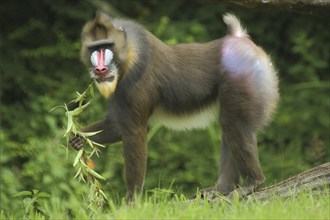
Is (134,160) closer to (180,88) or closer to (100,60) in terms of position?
(180,88)

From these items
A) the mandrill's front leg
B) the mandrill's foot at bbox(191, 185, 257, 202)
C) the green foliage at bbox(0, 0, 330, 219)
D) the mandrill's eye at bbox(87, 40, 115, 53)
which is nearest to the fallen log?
Answer: the mandrill's foot at bbox(191, 185, 257, 202)

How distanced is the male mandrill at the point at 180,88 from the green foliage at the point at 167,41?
2.44 meters

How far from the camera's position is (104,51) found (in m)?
5.84

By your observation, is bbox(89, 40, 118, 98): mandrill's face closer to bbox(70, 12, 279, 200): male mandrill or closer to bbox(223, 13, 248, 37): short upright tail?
Answer: bbox(70, 12, 279, 200): male mandrill

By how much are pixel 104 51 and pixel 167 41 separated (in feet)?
9.72

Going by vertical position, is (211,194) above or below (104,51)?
below

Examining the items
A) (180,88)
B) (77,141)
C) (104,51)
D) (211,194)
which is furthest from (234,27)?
(77,141)

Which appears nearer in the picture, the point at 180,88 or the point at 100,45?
the point at 100,45

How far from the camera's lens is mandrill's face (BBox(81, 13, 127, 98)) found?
5703 millimetres

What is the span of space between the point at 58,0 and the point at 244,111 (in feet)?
14.3

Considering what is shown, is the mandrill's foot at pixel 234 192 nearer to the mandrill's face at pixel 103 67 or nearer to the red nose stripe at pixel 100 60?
the mandrill's face at pixel 103 67

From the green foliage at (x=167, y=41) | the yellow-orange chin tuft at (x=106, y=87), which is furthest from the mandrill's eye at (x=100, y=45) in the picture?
the green foliage at (x=167, y=41)

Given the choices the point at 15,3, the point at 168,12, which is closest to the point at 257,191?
the point at 168,12

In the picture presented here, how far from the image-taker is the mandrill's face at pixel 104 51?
570 centimetres
